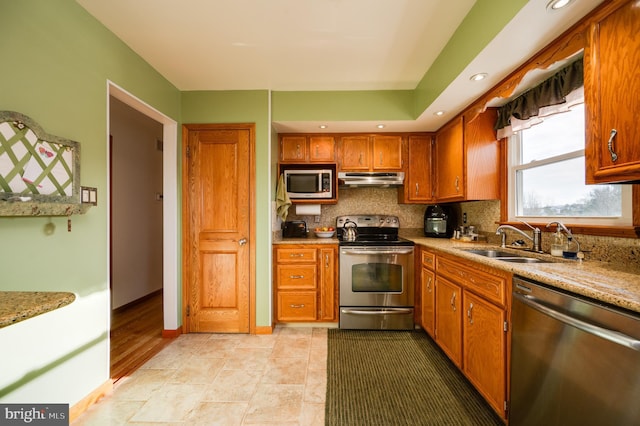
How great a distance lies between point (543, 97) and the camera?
190 centimetres

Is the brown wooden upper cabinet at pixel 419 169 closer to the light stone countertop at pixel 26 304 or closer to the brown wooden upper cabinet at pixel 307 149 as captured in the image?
the brown wooden upper cabinet at pixel 307 149

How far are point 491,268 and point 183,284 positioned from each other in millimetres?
2722

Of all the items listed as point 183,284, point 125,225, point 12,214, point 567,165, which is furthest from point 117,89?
point 567,165

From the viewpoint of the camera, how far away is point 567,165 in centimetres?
196

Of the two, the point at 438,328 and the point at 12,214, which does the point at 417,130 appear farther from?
the point at 12,214

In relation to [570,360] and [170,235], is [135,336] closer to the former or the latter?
[170,235]

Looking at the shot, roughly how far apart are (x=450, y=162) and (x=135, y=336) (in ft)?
12.2

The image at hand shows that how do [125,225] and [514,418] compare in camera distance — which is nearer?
[514,418]

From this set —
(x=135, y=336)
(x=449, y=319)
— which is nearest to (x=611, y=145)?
(x=449, y=319)

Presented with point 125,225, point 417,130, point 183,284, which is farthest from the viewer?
point 125,225

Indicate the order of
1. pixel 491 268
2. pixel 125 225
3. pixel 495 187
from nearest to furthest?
pixel 491 268 < pixel 495 187 < pixel 125 225

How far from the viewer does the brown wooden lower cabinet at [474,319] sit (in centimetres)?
150

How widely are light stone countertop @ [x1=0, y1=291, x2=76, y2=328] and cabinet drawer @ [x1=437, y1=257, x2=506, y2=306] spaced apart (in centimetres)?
200

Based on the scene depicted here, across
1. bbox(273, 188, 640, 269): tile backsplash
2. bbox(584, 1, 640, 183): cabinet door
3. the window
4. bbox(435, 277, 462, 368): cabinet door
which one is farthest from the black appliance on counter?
bbox(584, 1, 640, 183): cabinet door
